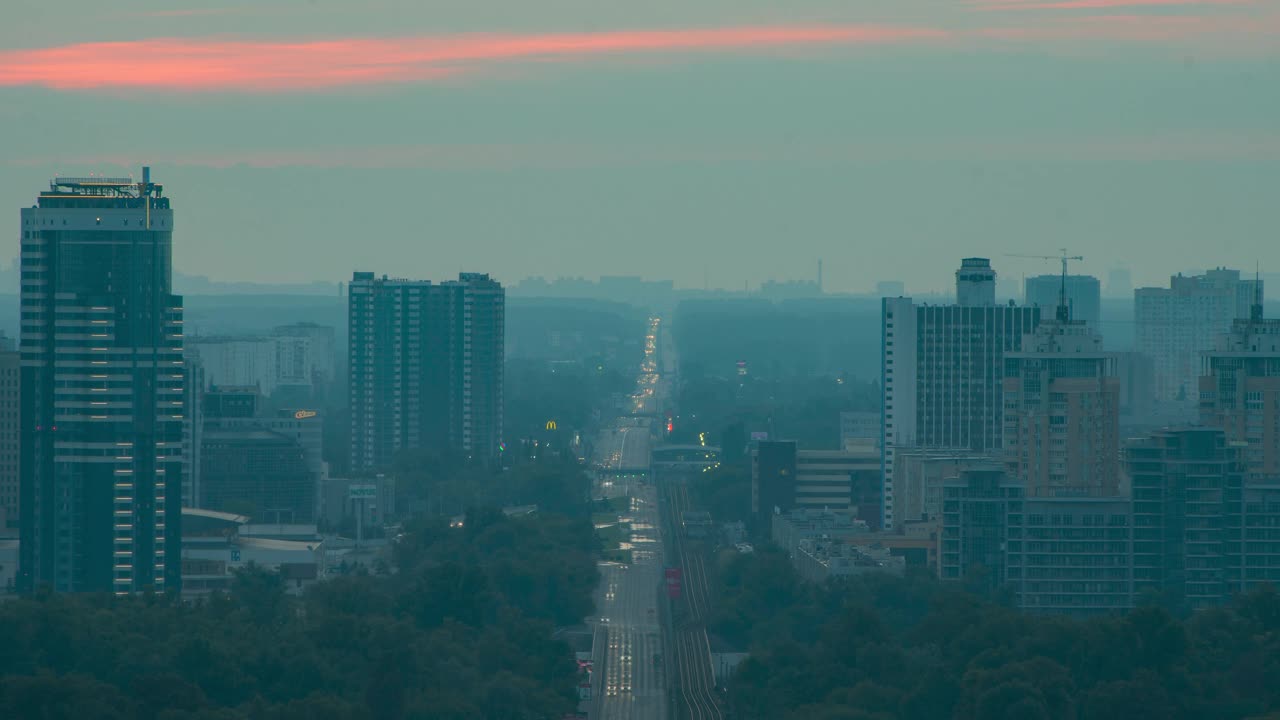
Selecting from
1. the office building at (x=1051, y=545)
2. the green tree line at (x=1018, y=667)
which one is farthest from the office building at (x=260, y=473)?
the green tree line at (x=1018, y=667)

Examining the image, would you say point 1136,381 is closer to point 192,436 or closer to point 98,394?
point 192,436

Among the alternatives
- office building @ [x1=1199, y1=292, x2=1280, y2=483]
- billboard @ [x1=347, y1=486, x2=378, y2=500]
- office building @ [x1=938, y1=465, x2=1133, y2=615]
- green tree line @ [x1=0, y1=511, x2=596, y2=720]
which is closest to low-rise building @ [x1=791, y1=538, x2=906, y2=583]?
office building @ [x1=938, y1=465, x2=1133, y2=615]

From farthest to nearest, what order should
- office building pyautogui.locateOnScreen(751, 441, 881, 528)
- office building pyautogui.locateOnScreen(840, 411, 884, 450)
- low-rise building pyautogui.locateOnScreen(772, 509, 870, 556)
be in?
office building pyautogui.locateOnScreen(840, 411, 884, 450)
office building pyautogui.locateOnScreen(751, 441, 881, 528)
low-rise building pyautogui.locateOnScreen(772, 509, 870, 556)

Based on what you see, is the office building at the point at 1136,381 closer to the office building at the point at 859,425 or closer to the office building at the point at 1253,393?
the office building at the point at 859,425

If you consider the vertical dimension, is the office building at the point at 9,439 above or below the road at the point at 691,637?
above

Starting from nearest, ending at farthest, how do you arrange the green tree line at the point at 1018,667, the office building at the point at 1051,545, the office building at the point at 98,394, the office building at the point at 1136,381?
1. the green tree line at the point at 1018,667
2. the office building at the point at 98,394
3. the office building at the point at 1051,545
4. the office building at the point at 1136,381

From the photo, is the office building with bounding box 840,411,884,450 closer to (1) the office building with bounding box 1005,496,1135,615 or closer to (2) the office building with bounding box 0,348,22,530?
(2) the office building with bounding box 0,348,22,530

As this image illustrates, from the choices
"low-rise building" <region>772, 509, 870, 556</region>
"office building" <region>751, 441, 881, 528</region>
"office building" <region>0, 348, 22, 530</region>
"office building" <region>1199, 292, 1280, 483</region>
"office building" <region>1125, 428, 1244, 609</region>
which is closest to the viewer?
"office building" <region>1125, 428, 1244, 609</region>
